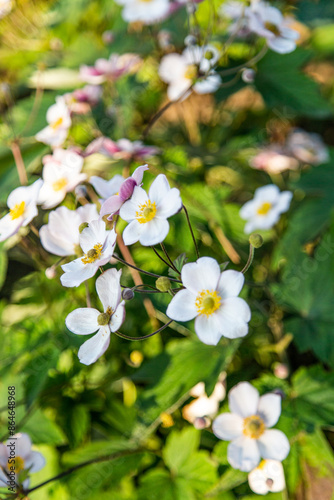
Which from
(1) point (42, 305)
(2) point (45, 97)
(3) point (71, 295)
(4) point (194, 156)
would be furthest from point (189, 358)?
(2) point (45, 97)

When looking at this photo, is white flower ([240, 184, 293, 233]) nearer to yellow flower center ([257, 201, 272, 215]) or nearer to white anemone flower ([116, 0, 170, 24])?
yellow flower center ([257, 201, 272, 215])

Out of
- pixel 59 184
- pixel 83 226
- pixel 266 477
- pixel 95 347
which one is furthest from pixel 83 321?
pixel 266 477

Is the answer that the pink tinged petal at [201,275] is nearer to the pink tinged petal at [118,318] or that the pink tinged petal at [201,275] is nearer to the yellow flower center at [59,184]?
the pink tinged petal at [118,318]

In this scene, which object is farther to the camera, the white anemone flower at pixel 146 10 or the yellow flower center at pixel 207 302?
the white anemone flower at pixel 146 10

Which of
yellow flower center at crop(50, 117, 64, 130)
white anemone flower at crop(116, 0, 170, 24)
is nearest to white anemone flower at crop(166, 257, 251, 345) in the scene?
yellow flower center at crop(50, 117, 64, 130)

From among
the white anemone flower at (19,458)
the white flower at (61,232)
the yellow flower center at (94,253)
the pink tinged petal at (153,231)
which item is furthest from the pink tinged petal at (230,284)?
the white anemone flower at (19,458)

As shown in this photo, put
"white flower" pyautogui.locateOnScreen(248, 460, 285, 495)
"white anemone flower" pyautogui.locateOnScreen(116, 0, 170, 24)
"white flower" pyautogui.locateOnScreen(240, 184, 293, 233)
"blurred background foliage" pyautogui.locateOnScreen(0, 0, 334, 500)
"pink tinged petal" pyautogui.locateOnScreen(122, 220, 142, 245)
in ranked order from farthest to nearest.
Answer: "white anemone flower" pyautogui.locateOnScreen(116, 0, 170, 24) < "white flower" pyautogui.locateOnScreen(240, 184, 293, 233) < "blurred background foliage" pyautogui.locateOnScreen(0, 0, 334, 500) < "white flower" pyautogui.locateOnScreen(248, 460, 285, 495) < "pink tinged petal" pyautogui.locateOnScreen(122, 220, 142, 245)
